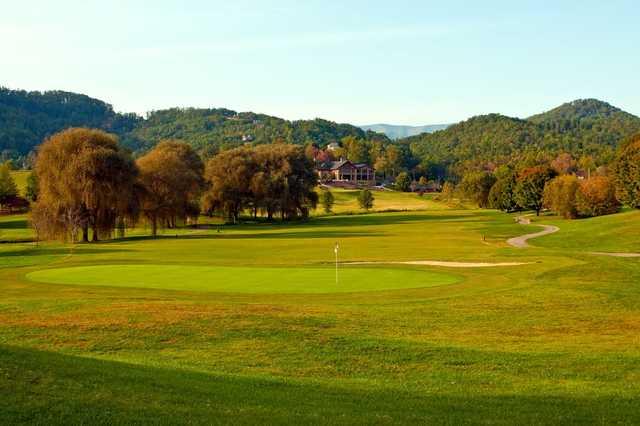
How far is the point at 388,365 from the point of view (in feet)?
56.1

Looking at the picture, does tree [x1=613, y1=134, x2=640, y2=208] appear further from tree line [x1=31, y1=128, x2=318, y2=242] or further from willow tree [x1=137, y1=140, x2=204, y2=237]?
willow tree [x1=137, y1=140, x2=204, y2=237]

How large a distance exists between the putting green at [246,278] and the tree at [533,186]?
89185 millimetres

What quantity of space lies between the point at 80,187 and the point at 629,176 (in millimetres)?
70102

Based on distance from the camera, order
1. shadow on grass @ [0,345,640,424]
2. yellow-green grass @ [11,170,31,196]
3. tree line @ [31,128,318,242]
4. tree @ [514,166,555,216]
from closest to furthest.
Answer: shadow on grass @ [0,345,640,424] < tree line @ [31,128,318,242] < tree @ [514,166,555,216] < yellow-green grass @ [11,170,31,196]

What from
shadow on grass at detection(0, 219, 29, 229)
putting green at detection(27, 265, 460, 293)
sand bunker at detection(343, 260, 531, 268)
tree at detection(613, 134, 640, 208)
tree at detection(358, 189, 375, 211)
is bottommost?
sand bunker at detection(343, 260, 531, 268)

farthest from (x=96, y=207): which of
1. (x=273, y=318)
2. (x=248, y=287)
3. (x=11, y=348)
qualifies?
(x=11, y=348)

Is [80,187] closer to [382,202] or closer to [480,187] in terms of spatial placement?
[382,202]

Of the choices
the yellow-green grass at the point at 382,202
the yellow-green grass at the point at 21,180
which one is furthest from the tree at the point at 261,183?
the yellow-green grass at the point at 21,180

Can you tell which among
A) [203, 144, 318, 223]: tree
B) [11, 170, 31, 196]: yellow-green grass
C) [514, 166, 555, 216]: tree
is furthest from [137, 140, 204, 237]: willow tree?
[514, 166, 555, 216]: tree

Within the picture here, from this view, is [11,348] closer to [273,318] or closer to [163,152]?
[273,318]

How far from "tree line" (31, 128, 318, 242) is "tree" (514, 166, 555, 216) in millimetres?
40026

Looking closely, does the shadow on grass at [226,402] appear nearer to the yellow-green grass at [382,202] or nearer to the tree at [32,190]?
the tree at [32,190]

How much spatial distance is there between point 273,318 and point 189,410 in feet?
36.3

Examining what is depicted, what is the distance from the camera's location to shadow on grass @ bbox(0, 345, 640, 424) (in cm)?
1105
